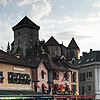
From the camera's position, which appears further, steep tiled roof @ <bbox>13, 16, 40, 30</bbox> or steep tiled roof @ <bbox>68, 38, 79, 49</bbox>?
steep tiled roof @ <bbox>68, 38, 79, 49</bbox>

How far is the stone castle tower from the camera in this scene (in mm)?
119125

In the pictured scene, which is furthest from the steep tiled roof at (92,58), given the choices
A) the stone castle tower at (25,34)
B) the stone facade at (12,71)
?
the stone castle tower at (25,34)

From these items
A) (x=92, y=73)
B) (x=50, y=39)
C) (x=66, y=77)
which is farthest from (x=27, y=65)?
(x=50, y=39)

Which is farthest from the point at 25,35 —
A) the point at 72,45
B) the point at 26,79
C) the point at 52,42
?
the point at 26,79

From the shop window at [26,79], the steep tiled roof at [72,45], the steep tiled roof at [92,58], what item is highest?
the steep tiled roof at [72,45]

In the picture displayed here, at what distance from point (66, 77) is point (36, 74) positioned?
10.7m

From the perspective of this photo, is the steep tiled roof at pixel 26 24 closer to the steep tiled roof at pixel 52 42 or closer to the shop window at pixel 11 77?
the steep tiled roof at pixel 52 42

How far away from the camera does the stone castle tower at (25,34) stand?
119125 millimetres

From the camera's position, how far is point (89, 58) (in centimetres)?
6419

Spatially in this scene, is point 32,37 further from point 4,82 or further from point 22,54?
point 4,82

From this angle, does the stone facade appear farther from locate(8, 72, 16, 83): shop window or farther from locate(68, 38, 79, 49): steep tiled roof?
locate(68, 38, 79, 49): steep tiled roof

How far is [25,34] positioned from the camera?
11906 centimetres

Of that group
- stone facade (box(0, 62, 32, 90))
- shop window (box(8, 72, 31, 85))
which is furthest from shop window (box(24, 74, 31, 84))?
stone facade (box(0, 62, 32, 90))

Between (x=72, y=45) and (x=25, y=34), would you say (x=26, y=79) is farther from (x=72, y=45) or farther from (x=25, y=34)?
(x=72, y=45)
